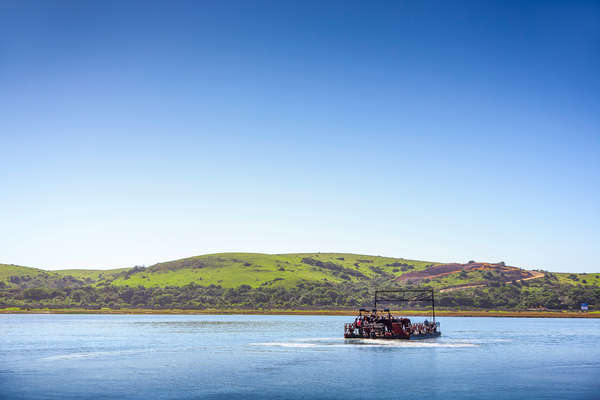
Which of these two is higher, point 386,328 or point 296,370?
point 386,328

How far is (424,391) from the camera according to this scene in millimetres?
58750

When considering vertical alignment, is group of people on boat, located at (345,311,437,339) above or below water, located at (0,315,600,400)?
above

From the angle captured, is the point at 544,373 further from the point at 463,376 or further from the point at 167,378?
the point at 167,378

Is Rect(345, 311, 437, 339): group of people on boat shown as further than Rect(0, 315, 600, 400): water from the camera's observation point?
Yes

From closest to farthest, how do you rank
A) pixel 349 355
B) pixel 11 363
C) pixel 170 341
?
pixel 11 363 < pixel 349 355 < pixel 170 341

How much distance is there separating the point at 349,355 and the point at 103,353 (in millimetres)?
40158

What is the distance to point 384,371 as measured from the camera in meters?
72.8

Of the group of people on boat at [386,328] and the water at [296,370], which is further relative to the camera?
the group of people on boat at [386,328]

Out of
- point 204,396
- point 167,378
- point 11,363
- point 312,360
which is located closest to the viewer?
point 204,396

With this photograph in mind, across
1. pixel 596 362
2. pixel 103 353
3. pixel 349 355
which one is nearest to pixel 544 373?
pixel 596 362

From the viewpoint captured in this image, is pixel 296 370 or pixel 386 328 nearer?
pixel 296 370

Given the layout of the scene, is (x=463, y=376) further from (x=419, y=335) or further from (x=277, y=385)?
(x=419, y=335)

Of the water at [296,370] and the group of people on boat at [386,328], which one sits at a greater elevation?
the group of people on boat at [386,328]

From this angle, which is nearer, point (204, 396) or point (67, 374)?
point (204, 396)
